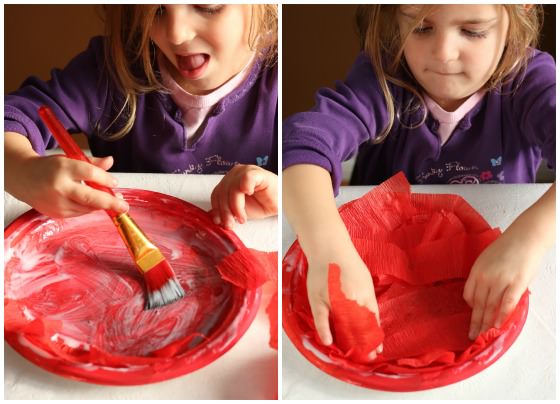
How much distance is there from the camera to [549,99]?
31.5 inches

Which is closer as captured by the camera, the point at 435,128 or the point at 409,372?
the point at 409,372

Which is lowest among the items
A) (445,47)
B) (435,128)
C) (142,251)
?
(142,251)

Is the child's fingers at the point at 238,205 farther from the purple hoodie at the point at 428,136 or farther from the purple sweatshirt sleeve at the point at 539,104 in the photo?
the purple sweatshirt sleeve at the point at 539,104

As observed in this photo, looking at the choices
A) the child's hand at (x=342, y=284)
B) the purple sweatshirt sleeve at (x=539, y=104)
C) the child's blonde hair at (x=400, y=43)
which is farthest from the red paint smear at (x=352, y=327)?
the purple sweatshirt sleeve at (x=539, y=104)

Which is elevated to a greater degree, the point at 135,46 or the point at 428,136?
the point at 135,46

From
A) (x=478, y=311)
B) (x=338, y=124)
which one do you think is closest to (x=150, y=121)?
(x=338, y=124)

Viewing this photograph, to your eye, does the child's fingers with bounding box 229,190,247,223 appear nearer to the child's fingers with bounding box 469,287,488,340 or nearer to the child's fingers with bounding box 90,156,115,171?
the child's fingers with bounding box 90,156,115,171

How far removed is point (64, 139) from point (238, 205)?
8.4 inches

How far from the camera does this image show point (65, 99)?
2.52 ft

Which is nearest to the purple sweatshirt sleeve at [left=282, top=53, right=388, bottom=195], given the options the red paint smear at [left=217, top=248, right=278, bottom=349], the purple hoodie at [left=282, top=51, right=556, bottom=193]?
the purple hoodie at [left=282, top=51, right=556, bottom=193]

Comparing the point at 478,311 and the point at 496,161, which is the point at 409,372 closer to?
the point at 478,311

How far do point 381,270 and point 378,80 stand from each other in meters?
0.23

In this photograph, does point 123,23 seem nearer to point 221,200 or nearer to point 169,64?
point 169,64

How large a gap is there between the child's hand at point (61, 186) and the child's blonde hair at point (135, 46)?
0.21ft
